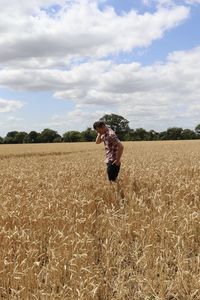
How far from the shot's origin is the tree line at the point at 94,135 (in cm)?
10319

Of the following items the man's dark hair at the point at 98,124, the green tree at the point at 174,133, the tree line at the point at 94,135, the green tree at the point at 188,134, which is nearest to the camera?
the man's dark hair at the point at 98,124

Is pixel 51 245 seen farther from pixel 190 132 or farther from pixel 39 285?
pixel 190 132

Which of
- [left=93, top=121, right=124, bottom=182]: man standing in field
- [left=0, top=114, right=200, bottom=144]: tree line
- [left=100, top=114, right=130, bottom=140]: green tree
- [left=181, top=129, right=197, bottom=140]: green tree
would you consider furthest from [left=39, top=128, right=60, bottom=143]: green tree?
[left=93, top=121, right=124, bottom=182]: man standing in field

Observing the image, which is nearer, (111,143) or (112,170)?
(111,143)

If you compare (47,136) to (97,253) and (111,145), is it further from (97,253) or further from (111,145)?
(97,253)

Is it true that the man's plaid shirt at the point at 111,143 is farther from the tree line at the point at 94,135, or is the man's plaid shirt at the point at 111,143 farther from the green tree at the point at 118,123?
the green tree at the point at 118,123

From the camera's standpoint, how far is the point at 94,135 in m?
102

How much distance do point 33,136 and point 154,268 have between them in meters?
102

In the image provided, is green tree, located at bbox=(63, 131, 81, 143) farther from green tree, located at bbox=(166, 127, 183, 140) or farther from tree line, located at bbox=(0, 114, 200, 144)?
green tree, located at bbox=(166, 127, 183, 140)

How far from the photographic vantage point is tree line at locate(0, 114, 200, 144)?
103 meters

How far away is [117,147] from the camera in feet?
33.8

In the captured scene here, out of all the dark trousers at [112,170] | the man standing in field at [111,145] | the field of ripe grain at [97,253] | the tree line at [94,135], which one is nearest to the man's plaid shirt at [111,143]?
→ the man standing in field at [111,145]

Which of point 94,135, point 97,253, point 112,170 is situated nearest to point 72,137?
point 94,135

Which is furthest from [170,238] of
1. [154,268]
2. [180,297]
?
[180,297]
